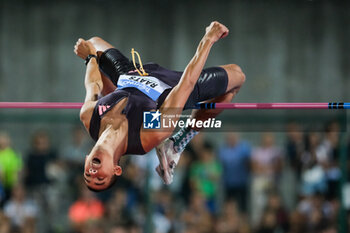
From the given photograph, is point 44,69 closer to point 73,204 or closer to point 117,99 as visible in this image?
point 73,204

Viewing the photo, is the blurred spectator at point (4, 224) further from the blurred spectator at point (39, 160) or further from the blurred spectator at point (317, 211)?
the blurred spectator at point (317, 211)

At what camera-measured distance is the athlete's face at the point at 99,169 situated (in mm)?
4871

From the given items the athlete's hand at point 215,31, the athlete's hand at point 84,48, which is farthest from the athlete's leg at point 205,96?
the athlete's hand at point 84,48

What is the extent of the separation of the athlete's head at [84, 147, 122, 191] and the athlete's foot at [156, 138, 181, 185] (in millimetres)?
690

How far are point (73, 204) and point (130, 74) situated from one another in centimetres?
258

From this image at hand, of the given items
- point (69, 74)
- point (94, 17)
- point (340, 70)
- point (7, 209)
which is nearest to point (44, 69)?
point (69, 74)

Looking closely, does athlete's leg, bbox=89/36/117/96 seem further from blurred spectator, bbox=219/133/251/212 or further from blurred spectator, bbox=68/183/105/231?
blurred spectator, bbox=219/133/251/212

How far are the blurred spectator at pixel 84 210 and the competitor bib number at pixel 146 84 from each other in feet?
8.33

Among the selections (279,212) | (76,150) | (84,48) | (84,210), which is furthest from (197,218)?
(84,48)

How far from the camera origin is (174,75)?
5.50 metres

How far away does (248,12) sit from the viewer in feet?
36.9

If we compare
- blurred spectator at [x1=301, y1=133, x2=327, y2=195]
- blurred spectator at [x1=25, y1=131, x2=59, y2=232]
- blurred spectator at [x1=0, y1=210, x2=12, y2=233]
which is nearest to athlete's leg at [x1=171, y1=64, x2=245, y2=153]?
blurred spectator at [x1=301, y1=133, x2=327, y2=195]

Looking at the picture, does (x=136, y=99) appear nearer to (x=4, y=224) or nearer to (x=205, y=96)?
(x=205, y=96)

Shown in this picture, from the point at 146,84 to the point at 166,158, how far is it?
0.76 meters
